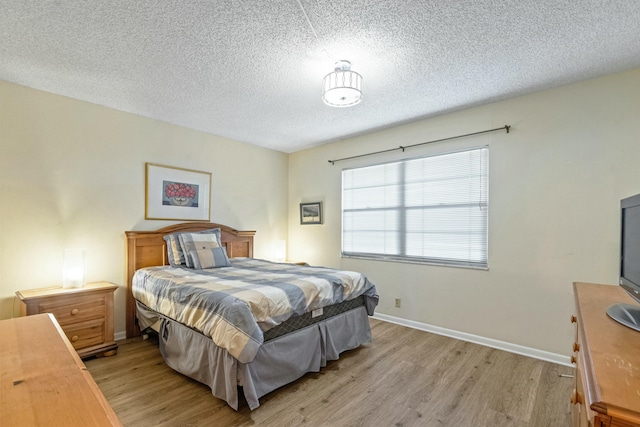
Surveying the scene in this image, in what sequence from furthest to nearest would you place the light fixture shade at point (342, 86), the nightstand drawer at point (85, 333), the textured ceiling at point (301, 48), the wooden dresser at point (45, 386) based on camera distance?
1. the nightstand drawer at point (85, 333)
2. the light fixture shade at point (342, 86)
3. the textured ceiling at point (301, 48)
4. the wooden dresser at point (45, 386)

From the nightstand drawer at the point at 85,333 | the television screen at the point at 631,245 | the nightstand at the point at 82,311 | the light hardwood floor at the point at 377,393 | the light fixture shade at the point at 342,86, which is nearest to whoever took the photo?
the television screen at the point at 631,245

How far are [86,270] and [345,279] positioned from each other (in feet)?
8.47

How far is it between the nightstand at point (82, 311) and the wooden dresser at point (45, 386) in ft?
5.80

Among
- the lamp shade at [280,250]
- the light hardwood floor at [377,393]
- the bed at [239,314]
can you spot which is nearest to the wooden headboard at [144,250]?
the bed at [239,314]

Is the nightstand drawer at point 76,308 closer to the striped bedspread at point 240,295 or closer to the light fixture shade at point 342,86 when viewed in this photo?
the striped bedspread at point 240,295

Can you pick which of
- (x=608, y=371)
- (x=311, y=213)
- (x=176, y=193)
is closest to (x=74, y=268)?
(x=176, y=193)

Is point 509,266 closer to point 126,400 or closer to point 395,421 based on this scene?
point 395,421

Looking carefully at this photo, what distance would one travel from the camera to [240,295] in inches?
81.7

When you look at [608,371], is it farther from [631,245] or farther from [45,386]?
[45,386]

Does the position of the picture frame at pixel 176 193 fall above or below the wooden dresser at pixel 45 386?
above

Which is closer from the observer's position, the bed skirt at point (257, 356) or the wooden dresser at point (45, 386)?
the wooden dresser at point (45, 386)

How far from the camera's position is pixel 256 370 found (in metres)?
2.04

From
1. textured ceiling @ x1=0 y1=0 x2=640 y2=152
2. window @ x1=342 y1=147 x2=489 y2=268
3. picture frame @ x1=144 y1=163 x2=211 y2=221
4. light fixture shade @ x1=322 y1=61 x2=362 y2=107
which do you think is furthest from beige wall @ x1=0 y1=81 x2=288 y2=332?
light fixture shade @ x1=322 y1=61 x2=362 y2=107

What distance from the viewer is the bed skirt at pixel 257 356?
1959 mm
